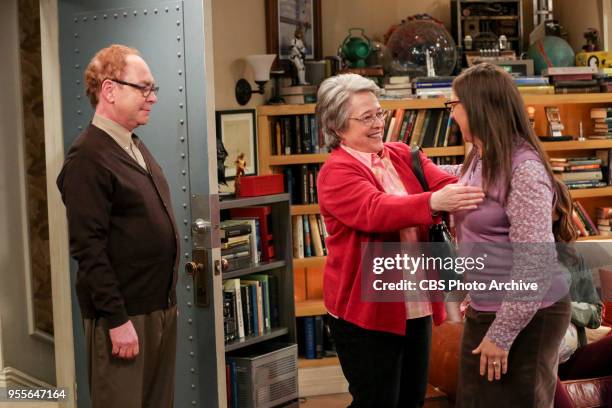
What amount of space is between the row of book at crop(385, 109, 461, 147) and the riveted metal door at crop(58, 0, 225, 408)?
212cm

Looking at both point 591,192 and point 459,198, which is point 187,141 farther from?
point 591,192

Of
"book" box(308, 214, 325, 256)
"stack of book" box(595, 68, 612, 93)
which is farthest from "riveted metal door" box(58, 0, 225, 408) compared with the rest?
"stack of book" box(595, 68, 612, 93)

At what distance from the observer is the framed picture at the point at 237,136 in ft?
15.6

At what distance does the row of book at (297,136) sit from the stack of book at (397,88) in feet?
1.46

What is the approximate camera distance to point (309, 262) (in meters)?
5.00

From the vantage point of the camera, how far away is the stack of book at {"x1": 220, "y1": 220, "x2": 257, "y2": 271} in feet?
13.8

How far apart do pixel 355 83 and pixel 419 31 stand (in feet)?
8.46

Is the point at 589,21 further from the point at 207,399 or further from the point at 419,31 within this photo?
the point at 207,399

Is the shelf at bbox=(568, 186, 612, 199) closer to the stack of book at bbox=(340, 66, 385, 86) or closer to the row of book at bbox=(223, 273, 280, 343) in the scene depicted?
the stack of book at bbox=(340, 66, 385, 86)

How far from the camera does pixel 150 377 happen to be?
2912 mm

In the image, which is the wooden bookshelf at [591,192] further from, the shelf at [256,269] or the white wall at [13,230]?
the white wall at [13,230]

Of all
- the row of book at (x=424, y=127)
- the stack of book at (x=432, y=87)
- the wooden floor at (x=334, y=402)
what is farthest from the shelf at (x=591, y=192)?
the wooden floor at (x=334, y=402)

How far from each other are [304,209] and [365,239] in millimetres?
2214

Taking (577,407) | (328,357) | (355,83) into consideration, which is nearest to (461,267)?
(355,83)
